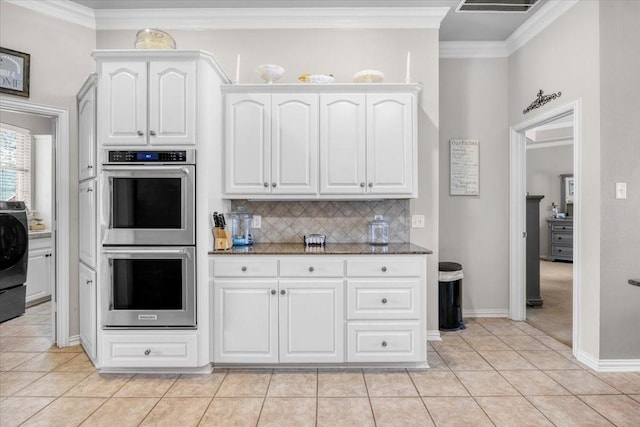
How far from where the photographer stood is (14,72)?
9.80ft

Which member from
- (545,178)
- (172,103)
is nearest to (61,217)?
(172,103)

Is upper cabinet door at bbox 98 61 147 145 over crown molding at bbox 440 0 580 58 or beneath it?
beneath

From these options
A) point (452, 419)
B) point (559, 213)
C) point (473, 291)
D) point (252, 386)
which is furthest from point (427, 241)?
point (559, 213)

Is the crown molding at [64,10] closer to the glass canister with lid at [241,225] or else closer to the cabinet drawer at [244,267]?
the glass canister with lid at [241,225]

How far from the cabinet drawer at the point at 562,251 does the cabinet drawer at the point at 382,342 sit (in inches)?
276

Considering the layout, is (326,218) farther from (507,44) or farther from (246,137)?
(507,44)

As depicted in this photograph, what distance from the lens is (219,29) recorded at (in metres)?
3.45

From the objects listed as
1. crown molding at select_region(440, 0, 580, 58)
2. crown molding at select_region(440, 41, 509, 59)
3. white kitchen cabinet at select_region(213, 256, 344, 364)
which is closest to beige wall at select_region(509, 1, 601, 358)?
crown molding at select_region(440, 0, 580, 58)

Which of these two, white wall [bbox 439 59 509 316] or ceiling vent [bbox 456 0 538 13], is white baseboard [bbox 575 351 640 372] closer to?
white wall [bbox 439 59 509 316]

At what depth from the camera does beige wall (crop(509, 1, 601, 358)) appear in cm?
277

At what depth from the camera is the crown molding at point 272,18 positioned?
Result: 338 cm

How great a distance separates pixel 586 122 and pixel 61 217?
4.47 meters

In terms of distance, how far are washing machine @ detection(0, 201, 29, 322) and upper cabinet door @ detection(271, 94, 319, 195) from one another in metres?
2.97

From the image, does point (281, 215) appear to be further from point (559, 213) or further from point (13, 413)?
point (559, 213)
